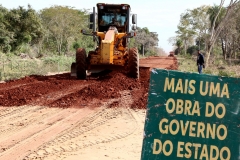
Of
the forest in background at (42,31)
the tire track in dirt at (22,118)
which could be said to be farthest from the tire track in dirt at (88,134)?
the forest in background at (42,31)

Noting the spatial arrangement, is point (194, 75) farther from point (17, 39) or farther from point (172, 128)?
point (17, 39)

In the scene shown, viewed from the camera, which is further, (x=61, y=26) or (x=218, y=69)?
(x=61, y=26)

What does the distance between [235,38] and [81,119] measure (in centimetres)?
3933

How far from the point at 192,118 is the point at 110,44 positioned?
1065 cm

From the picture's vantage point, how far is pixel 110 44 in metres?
14.5

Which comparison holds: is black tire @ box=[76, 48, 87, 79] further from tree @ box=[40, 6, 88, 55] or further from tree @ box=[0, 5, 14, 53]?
tree @ box=[40, 6, 88, 55]

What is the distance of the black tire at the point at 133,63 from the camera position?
1469 cm

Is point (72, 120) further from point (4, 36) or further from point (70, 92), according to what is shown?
point (4, 36)

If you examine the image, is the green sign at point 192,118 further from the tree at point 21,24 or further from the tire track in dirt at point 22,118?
the tree at point 21,24

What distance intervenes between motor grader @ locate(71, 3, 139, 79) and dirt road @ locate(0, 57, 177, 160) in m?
1.05

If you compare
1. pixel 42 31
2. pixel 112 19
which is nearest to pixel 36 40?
pixel 42 31

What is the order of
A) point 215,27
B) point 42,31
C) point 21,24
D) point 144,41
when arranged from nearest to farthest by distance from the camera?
point 21,24
point 42,31
point 215,27
point 144,41

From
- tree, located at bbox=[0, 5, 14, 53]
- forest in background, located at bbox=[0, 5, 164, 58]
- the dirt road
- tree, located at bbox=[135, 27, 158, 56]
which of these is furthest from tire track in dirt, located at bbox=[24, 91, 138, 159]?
tree, located at bbox=[135, 27, 158, 56]

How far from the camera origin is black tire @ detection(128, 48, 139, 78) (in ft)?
48.2
